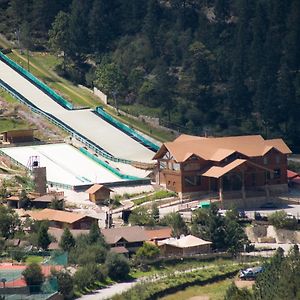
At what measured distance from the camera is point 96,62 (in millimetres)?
105438

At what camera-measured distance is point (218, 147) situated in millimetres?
83312

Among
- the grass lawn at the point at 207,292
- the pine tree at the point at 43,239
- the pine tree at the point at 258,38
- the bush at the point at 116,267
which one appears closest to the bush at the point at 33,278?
the bush at the point at 116,267

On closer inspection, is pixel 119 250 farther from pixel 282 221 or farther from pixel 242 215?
pixel 242 215

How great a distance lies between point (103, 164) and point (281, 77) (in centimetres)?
1382

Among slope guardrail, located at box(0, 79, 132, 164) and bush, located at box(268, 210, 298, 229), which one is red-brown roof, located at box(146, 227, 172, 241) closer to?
bush, located at box(268, 210, 298, 229)

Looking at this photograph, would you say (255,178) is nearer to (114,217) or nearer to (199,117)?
(114,217)

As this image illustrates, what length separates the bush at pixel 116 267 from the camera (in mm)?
68312

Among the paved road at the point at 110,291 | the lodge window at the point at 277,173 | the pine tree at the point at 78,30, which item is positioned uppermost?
the pine tree at the point at 78,30

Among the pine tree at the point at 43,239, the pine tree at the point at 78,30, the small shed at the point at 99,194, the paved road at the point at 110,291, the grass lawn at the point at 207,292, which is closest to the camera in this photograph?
the paved road at the point at 110,291

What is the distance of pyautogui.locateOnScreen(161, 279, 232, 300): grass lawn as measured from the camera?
6744cm

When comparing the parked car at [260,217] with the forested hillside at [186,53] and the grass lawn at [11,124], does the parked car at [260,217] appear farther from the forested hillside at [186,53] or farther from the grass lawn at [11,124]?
the grass lawn at [11,124]

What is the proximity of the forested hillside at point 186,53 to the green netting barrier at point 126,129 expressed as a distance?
2185mm

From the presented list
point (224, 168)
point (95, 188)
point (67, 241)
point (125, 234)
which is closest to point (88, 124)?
point (95, 188)

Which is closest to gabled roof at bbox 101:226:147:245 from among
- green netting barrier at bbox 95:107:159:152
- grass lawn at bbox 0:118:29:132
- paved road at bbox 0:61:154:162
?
paved road at bbox 0:61:154:162
